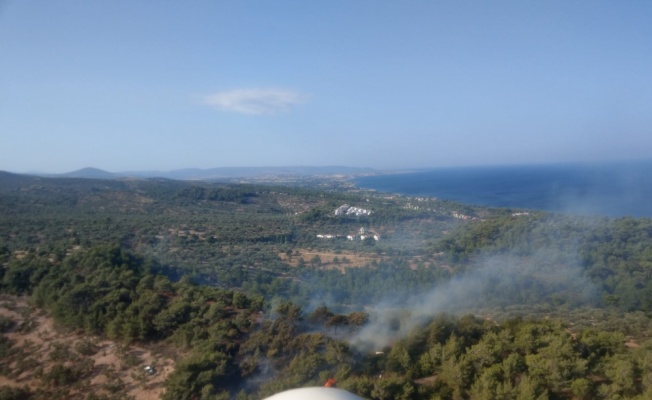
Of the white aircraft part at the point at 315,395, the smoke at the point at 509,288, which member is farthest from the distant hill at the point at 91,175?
the white aircraft part at the point at 315,395

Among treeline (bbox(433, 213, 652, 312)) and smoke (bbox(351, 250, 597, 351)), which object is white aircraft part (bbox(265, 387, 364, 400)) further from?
treeline (bbox(433, 213, 652, 312))

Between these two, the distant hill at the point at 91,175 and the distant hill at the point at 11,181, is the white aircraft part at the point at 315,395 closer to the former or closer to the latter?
the distant hill at the point at 11,181

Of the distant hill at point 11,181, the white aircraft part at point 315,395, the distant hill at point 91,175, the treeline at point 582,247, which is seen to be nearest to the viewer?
the white aircraft part at point 315,395

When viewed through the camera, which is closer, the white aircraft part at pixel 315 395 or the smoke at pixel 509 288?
the white aircraft part at pixel 315 395

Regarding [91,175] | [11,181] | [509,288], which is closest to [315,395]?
[509,288]

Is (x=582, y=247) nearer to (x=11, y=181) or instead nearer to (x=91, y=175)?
(x=11, y=181)

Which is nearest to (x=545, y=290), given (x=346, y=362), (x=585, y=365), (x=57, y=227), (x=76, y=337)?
(x=585, y=365)

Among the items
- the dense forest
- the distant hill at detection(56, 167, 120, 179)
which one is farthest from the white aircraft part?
the distant hill at detection(56, 167, 120, 179)
